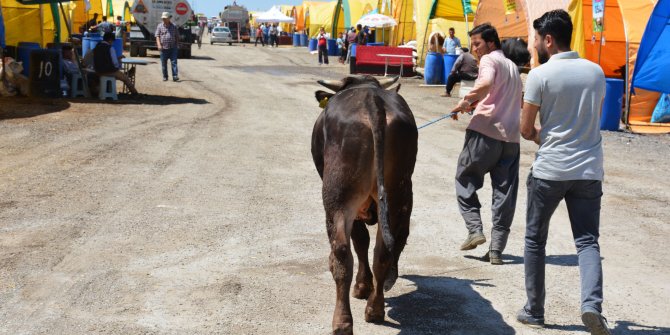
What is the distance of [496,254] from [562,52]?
2.20 m

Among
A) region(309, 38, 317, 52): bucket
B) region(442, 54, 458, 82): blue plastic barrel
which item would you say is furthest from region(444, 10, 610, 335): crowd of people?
region(309, 38, 317, 52): bucket

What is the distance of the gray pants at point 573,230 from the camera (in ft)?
15.3

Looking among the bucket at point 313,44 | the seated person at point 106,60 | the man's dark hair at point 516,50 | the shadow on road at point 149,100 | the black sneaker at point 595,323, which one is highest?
the man's dark hair at point 516,50

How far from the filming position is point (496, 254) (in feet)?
21.1

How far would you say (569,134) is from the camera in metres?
4.74

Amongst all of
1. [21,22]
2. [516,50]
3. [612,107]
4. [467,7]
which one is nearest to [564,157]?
[516,50]

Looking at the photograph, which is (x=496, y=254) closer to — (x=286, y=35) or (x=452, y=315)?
(x=452, y=315)

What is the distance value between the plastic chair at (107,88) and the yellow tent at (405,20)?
2106cm

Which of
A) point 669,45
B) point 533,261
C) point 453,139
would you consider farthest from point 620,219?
point 669,45

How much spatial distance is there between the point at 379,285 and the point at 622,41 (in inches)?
665

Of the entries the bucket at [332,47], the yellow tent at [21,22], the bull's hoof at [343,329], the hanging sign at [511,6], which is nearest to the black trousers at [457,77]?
the hanging sign at [511,6]

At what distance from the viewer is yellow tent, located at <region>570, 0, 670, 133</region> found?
658 inches

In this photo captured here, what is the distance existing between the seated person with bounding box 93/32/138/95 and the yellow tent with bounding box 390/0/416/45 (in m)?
20.9

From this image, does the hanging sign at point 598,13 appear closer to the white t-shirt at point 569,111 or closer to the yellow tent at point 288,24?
the white t-shirt at point 569,111
